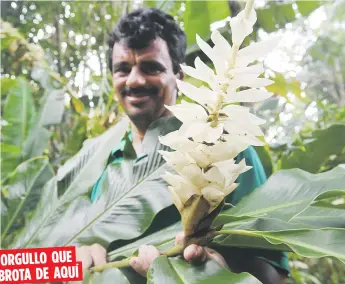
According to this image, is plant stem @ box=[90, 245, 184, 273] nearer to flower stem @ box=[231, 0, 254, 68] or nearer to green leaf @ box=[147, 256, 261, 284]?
green leaf @ box=[147, 256, 261, 284]

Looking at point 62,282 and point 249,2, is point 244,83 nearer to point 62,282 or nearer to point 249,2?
point 249,2

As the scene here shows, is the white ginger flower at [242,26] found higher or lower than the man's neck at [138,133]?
higher

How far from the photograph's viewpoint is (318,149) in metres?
0.74

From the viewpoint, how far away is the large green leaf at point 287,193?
0.41 metres

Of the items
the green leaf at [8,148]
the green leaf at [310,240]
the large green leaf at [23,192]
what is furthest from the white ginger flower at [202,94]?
the green leaf at [8,148]

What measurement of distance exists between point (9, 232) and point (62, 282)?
0.32 metres

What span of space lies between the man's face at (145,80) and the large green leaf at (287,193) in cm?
25

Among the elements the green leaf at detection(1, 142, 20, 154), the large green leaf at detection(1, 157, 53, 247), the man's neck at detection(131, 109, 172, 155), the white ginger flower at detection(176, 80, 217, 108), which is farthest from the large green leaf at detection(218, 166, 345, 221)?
the green leaf at detection(1, 142, 20, 154)

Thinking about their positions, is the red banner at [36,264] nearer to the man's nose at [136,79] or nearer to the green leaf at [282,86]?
the man's nose at [136,79]

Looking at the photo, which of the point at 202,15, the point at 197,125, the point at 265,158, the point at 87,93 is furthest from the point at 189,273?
the point at 87,93

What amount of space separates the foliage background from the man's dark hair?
6.3 inches

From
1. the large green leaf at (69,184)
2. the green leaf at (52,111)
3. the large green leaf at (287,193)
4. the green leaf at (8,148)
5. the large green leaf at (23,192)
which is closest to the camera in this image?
the large green leaf at (287,193)

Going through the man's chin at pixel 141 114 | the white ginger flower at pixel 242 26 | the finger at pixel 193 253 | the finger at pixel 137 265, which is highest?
the white ginger flower at pixel 242 26

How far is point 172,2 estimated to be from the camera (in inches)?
37.4
